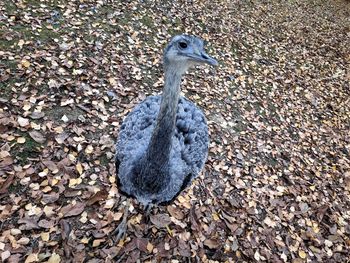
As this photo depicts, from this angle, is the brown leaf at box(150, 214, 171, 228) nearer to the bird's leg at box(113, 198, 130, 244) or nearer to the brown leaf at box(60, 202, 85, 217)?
the bird's leg at box(113, 198, 130, 244)

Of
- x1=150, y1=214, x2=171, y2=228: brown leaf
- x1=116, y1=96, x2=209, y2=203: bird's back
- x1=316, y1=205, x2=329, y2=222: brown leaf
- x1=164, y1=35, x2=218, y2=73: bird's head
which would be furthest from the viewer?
x1=316, y1=205, x2=329, y2=222: brown leaf

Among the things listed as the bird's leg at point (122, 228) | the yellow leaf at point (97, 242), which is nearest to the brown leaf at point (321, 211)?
the bird's leg at point (122, 228)

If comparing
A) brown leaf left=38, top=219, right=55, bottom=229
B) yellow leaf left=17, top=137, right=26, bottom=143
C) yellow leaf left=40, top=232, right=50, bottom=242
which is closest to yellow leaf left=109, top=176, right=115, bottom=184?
brown leaf left=38, top=219, right=55, bottom=229

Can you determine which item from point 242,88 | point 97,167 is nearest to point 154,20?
point 242,88

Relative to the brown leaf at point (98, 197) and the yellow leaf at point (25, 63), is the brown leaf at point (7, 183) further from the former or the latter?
the yellow leaf at point (25, 63)

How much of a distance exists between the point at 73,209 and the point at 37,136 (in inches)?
54.3

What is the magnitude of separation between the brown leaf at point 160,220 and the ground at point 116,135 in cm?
2

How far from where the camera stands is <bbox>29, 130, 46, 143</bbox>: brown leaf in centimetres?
513

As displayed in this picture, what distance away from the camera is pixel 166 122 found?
3295mm

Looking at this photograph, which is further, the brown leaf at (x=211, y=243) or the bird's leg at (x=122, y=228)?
the brown leaf at (x=211, y=243)

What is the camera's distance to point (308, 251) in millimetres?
5406

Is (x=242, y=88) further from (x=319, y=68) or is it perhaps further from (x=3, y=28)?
(x=3, y=28)

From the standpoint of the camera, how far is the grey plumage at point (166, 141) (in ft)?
9.89

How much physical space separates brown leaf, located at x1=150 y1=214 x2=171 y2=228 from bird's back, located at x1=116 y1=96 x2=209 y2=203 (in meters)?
1.05
